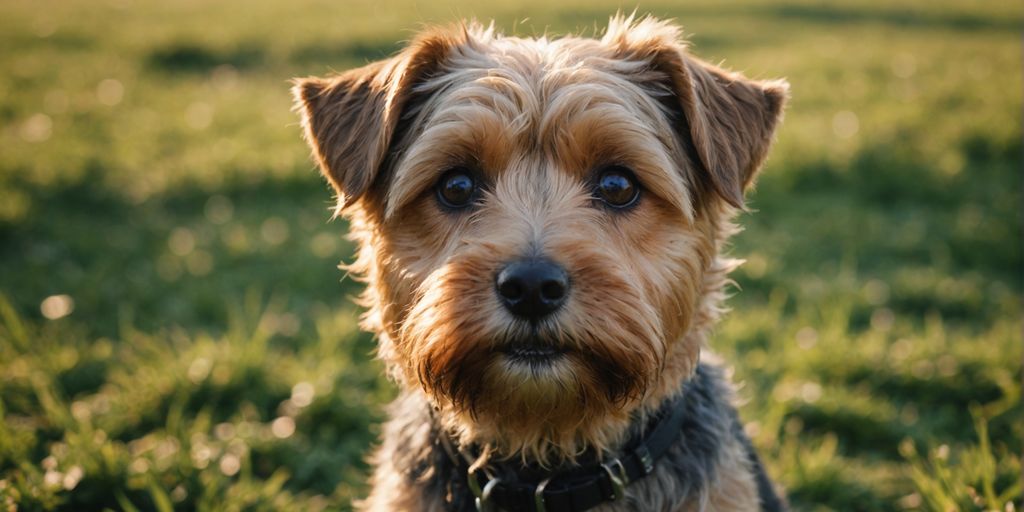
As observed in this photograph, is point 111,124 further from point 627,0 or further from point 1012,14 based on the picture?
point 1012,14

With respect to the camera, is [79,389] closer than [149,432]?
No

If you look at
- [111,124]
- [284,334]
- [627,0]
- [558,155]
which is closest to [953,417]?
[558,155]

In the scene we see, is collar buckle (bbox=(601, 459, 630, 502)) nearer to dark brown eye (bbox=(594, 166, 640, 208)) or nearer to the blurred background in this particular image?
dark brown eye (bbox=(594, 166, 640, 208))

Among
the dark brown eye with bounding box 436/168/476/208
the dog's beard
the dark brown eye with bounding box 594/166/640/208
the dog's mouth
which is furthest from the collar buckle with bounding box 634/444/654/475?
the dark brown eye with bounding box 436/168/476/208

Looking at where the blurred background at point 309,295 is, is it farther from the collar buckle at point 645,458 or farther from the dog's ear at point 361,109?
the collar buckle at point 645,458

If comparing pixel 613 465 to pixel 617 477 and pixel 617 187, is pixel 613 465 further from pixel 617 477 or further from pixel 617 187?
pixel 617 187

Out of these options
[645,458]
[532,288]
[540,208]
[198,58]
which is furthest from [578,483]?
[198,58]

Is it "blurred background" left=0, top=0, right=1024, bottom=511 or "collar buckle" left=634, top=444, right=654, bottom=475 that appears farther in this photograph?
"blurred background" left=0, top=0, right=1024, bottom=511

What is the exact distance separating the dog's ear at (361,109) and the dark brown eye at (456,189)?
0.89 feet

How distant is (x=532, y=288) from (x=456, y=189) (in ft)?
2.47

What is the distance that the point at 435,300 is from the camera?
261 cm

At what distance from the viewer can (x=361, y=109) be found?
321 cm

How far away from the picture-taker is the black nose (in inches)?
96.9

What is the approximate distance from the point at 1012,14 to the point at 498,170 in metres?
21.5
